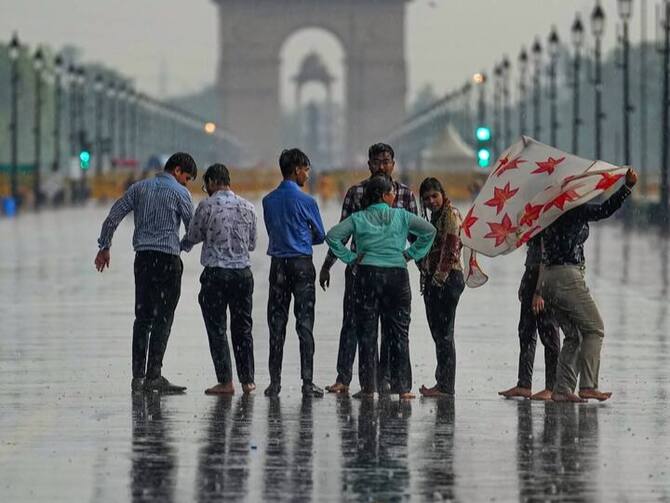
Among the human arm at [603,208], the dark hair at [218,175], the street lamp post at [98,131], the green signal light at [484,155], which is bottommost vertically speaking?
the human arm at [603,208]

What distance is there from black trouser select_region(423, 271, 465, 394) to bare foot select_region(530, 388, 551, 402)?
552mm

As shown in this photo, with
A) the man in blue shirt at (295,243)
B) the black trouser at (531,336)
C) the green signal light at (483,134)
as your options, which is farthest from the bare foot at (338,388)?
the green signal light at (483,134)

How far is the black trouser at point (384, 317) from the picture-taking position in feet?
46.1

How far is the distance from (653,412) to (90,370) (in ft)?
14.9

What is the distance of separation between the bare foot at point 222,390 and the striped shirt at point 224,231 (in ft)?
2.44

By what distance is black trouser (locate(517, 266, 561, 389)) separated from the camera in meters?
14.4

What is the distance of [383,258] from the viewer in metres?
14.0

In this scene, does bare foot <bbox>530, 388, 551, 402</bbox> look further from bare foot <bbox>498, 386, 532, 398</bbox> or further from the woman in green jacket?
the woman in green jacket

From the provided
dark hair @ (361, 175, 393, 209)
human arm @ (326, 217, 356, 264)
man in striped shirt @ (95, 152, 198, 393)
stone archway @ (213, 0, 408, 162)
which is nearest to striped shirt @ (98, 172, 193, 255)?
man in striped shirt @ (95, 152, 198, 393)

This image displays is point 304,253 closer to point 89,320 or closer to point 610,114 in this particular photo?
point 89,320

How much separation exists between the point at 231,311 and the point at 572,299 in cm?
219

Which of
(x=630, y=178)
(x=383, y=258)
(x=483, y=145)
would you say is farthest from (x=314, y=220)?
(x=483, y=145)

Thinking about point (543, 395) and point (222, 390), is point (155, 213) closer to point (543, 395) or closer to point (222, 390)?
point (222, 390)

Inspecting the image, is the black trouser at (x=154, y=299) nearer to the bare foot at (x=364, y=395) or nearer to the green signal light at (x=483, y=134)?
the bare foot at (x=364, y=395)
